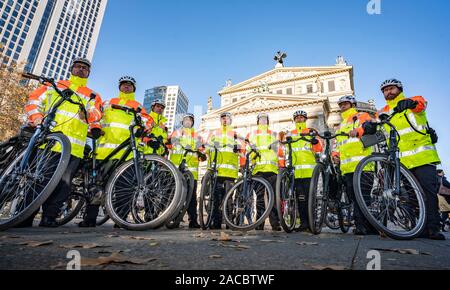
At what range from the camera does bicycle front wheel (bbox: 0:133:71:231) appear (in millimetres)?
2547

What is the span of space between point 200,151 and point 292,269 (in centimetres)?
438

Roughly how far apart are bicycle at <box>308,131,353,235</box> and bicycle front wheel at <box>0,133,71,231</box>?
337 centimetres

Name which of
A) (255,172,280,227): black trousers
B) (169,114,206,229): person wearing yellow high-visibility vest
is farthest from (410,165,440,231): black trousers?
(169,114,206,229): person wearing yellow high-visibility vest

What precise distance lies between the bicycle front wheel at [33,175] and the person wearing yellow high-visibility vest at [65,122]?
0.36m

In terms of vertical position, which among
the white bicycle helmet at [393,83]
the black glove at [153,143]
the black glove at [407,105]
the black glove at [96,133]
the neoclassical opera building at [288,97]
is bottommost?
the black glove at [153,143]

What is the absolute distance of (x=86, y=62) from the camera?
4047 millimetres

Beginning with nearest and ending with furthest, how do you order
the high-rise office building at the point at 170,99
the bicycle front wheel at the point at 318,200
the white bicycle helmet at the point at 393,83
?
the bicycle front wheel at the point at 318,200, the white bicycle helmet at the point at 393,83, the high-rise office building at the point at 170,99

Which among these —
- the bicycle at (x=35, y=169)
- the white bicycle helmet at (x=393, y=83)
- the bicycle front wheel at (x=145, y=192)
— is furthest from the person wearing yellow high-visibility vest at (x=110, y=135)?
the white bicycle helmet at (x=393, y=83)

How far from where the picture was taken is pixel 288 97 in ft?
110

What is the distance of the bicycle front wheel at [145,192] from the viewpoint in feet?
9.50

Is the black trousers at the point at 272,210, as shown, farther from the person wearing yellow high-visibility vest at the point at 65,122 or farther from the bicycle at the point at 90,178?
the person wearing yellow high-visibility vest at the point at 65,122

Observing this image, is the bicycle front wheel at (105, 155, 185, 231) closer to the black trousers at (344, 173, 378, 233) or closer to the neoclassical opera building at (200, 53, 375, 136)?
the black trousers at (344, 173, 378, 233)
